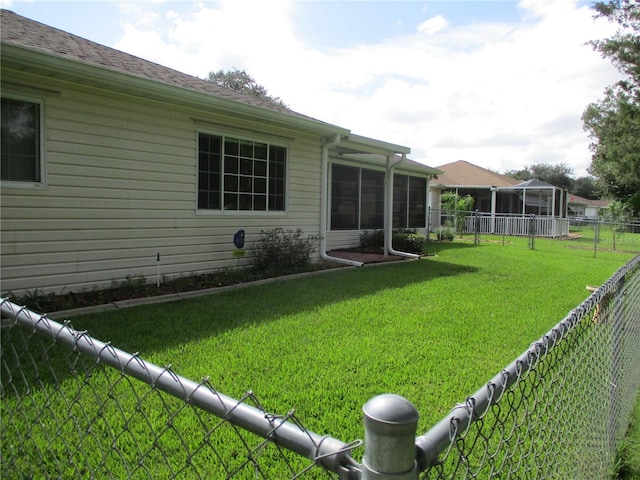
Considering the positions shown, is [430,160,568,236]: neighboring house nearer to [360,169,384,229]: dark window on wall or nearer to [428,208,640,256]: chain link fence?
[428,208,640,256]: chain link fence

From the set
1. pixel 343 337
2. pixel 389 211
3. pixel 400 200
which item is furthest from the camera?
pixel 400 200

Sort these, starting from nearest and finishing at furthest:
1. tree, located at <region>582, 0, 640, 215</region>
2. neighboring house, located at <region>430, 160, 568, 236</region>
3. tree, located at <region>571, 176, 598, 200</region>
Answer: tree, located at <region>582, 0, 640, 215</region>
neighboring house, located at <region>430, 160, 568, 236</region>
tree, located at <region>571, 176, 598, 200</region>

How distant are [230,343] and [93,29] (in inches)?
325

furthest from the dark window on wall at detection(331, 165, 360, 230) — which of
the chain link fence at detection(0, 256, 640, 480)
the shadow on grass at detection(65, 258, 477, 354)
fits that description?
the chain link fence at detection(0, 256, 640, 480)

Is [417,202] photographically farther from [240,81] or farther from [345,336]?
[240,81]

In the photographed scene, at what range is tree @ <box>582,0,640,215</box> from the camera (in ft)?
65.0

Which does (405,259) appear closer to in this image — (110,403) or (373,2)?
(373,2)

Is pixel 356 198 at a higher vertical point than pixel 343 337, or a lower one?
higher

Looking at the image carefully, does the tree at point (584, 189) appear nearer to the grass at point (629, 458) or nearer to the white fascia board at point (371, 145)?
the white fascia board at point (371, 145)

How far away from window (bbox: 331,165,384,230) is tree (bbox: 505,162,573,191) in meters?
60.8

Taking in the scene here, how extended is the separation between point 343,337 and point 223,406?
3.80 meters

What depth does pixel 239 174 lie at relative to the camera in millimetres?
8492

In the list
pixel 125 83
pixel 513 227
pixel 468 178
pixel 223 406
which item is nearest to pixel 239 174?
pixel 125 83

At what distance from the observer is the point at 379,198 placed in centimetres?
1414
